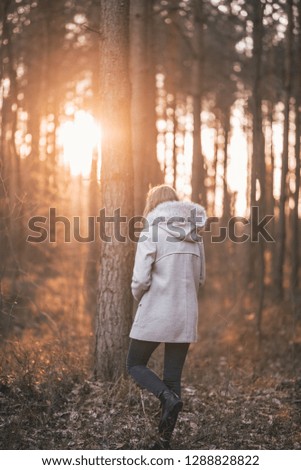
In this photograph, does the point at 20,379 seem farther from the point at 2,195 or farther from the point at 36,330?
the point at 36,330

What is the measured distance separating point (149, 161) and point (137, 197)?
4.89 feet

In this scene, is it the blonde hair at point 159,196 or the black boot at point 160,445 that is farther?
the blonde hair at point 159,196

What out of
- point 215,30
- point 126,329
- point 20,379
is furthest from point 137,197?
point 215,30

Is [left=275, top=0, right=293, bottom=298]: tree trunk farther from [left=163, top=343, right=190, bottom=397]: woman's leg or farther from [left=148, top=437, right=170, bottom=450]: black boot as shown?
[left=148, top=437, right=170, bottom=450]: black boot

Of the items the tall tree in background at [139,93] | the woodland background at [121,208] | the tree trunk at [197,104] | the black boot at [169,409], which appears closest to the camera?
the black boot at [169,409]

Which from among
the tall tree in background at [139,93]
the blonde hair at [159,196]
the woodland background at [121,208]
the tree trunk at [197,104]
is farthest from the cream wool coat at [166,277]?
the tree trunk at [197,104]

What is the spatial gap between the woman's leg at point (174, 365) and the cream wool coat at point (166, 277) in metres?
0.12

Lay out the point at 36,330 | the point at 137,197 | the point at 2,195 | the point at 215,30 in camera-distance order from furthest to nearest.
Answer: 1. the point at 215,30
2. the point at 36,330
3. the point at 137,197
4. the point at 2,195

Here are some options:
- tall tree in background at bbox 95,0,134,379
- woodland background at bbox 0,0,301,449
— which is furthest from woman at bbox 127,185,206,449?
tall tree in background at bbox 95,0,134,379

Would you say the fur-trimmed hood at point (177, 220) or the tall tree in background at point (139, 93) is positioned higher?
the tall tree in background at point (139, 93)

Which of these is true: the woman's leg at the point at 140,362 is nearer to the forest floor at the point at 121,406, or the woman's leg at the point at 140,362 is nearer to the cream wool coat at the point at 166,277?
the cream wool coat at the point at 166,277

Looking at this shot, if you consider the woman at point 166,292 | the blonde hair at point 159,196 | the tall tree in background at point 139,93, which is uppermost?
the tall tree in background at point 139,93

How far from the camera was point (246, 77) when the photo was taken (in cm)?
1507

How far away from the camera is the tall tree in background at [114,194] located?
6434 mm
